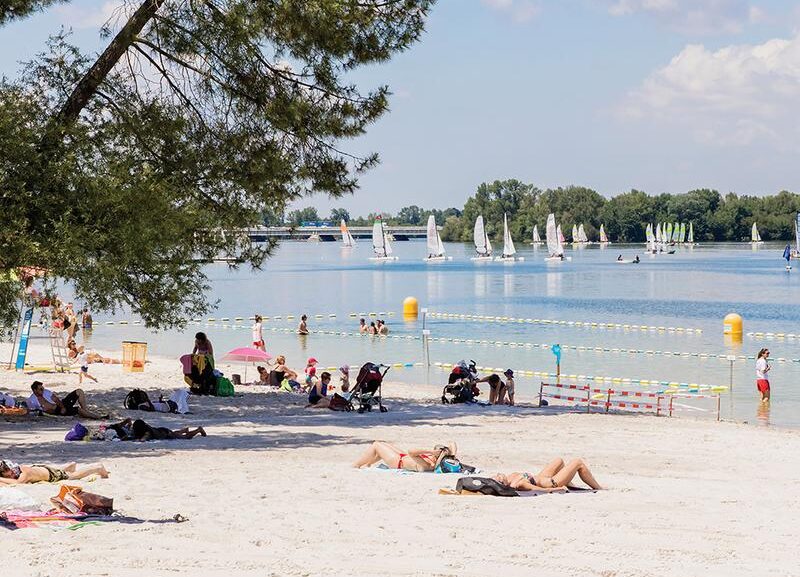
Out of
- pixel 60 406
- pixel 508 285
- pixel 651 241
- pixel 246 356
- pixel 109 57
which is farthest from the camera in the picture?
pixel 651 241

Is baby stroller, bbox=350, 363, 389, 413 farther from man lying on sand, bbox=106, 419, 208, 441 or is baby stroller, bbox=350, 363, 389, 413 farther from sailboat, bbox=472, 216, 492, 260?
sailboat, bbox=472, 216, 492, 260

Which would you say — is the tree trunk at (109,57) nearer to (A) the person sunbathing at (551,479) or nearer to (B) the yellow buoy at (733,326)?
(A) the person sunbathing at (551,479)

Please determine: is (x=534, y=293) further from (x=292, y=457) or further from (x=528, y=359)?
(x=292, y=457)

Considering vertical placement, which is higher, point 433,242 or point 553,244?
point 553,244

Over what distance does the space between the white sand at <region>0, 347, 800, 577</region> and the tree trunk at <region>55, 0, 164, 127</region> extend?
5.60 m

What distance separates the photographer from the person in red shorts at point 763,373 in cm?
2844

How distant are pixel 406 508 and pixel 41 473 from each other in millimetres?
3875

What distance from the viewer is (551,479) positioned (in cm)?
1311

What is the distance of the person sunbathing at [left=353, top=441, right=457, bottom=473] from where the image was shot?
14.2 metres

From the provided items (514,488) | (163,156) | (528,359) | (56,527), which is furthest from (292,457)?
(528,359)

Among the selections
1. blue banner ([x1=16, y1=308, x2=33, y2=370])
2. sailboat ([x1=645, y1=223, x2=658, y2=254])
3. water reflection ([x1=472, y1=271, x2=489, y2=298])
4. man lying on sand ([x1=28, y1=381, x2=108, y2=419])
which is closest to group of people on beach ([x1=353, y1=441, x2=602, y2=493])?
man lying on sand ([x1=28, y1=381, x2=108, y2=419])

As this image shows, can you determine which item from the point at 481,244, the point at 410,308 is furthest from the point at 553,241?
the point at 410,308

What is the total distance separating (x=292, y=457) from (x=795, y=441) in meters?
9.33

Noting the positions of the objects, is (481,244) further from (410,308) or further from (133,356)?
(133,356)
